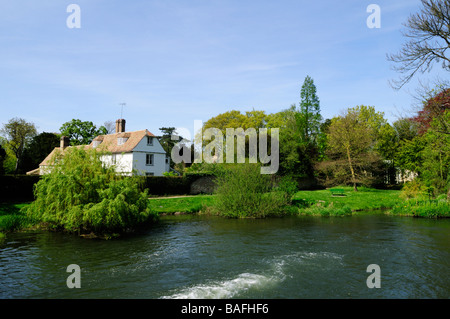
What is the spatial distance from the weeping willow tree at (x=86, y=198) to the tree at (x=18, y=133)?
137 feet

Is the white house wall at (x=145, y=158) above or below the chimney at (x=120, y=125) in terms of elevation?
below

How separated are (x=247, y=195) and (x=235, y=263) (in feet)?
37.9

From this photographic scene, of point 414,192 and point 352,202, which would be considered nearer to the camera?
point 414,192

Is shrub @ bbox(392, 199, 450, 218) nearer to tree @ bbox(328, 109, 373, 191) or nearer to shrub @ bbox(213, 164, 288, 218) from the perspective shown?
shrub @ bbox(213, 164, 288, 218)

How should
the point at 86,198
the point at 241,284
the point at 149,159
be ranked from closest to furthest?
1. the point at 241,284
2. the point at 86,198
3. the point at 149,159

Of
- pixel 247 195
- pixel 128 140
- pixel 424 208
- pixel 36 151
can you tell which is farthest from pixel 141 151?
pixel 424 208

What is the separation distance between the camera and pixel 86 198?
15.5 meters

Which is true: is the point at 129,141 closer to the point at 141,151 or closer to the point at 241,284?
the point at 141,151

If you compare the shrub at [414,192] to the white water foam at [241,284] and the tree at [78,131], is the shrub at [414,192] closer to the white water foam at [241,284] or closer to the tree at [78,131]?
the white water foam at [241,284]

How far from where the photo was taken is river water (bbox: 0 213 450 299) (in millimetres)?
8398

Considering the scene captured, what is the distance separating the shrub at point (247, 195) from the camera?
2236cm

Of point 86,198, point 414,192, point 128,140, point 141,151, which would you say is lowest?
point 414,192

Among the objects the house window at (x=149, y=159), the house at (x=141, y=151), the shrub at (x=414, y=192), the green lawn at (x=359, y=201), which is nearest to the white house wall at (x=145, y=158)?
the house at (x=141, y=151)
